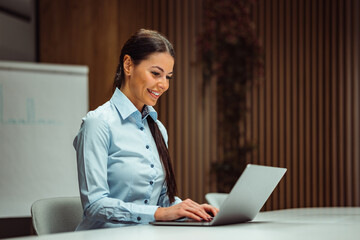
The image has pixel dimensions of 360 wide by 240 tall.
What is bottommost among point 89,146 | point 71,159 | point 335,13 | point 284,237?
point 71,159

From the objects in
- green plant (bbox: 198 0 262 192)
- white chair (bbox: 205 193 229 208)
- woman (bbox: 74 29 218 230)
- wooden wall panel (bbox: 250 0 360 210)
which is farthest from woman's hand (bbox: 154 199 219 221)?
wooden wall panel (bbox: 250 0 360 210)

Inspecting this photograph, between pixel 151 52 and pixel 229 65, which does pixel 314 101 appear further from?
pixel 151 52

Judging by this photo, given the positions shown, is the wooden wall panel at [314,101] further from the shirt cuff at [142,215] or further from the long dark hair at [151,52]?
the shirt cuff at [142,215]

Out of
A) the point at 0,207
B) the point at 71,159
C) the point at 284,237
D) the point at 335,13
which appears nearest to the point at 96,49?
the point at 71,159

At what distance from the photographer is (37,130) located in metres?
3.62

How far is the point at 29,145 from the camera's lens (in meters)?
3.59

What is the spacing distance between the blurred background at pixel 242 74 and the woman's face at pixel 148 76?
2189 mm

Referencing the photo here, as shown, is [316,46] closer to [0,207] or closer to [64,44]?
[64,44]

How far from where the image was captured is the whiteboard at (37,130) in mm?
3516

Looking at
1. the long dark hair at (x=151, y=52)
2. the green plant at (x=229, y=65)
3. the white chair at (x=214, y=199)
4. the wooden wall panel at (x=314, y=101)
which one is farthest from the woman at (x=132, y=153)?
the wooden wall panel at (x=314, y=101)

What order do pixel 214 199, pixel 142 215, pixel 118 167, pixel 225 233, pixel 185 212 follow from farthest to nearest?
pixel 214 199 < pixel 118 167 < pixel 142 215 < pixel 185 212 < pixel 225 233

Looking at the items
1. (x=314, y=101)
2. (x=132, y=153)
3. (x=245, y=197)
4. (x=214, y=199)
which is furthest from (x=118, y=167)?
(x=314, y=101)

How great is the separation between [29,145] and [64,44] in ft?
3.33

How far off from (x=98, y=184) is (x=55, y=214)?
390mm
